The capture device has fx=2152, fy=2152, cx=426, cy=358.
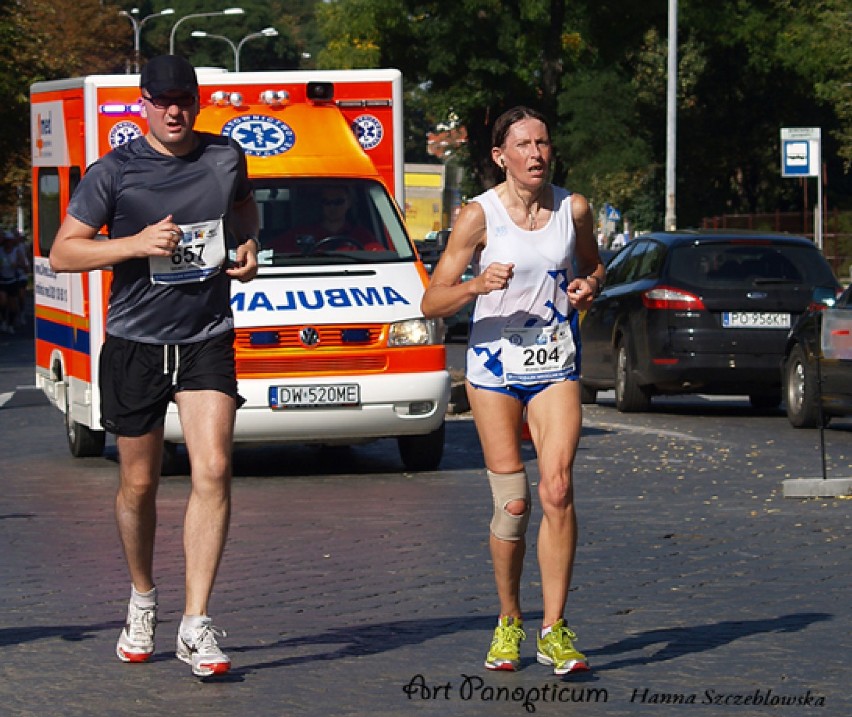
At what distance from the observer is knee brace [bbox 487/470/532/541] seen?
22.9ft

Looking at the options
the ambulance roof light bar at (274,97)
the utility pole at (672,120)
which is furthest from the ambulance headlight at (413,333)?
the utility pole at (672,120)

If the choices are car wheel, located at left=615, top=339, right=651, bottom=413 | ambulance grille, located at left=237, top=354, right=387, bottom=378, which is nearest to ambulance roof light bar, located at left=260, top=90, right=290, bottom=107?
ambulance grille, located at left=237, top=354, right=387, bottom=378

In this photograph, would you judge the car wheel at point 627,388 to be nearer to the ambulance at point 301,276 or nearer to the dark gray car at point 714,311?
the dark gray car at point 714,311

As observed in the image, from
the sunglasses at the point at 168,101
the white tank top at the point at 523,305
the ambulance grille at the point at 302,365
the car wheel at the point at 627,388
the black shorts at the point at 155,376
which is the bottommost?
the car wheel at the point at 627,388

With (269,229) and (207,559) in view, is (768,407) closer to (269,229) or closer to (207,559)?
(269,229)

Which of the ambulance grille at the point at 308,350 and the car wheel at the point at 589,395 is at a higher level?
the ambulance grille at the point at 308,350

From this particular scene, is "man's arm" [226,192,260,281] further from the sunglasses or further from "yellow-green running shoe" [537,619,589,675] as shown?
"yellow-green running shoe" [537,619,589,675]

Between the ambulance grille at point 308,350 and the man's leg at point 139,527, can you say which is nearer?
the man's leg at point 139,527

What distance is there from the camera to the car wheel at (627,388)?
18.7 metres

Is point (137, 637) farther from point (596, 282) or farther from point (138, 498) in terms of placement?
point (596, 282)

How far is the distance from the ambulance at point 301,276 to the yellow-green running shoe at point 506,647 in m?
6.25

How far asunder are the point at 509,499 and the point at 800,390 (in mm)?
10514

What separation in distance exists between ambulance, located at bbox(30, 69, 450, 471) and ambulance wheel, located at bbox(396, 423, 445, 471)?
0.04 feet

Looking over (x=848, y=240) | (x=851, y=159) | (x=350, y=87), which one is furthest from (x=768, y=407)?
(x=848, y=240)
